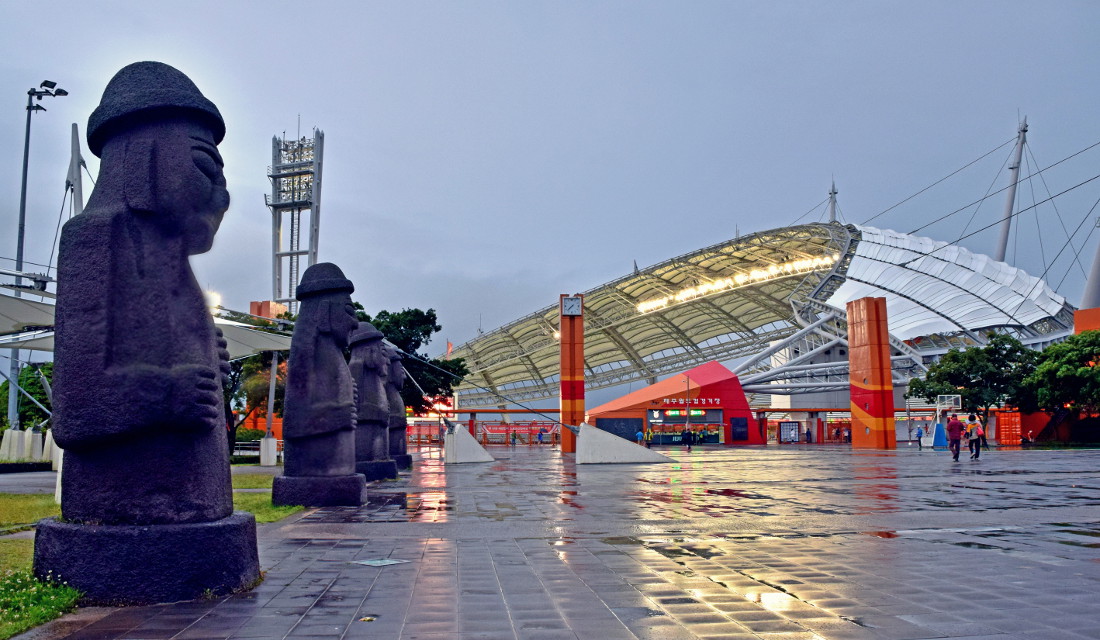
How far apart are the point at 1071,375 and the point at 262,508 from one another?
40.9 metres

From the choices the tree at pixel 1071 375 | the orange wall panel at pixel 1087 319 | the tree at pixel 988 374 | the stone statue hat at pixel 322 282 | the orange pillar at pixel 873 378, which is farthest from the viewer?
the orange wall panel at pixel 1087 319

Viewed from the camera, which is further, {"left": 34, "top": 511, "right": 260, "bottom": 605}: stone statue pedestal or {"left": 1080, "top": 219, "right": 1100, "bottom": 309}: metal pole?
{"left": 1080, "top": 219, "right": 1100, "bottom": 309}: metal pole

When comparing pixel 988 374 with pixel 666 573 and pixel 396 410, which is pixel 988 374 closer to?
pixel 396 410

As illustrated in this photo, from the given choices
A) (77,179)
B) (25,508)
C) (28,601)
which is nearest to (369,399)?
(25,508)

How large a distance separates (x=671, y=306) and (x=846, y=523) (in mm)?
53038

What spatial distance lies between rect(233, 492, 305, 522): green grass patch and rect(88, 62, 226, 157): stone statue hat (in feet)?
16.0

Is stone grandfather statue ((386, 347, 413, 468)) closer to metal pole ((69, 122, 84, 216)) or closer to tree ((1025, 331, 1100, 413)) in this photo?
metal pole ((69, 122, 84, 216))

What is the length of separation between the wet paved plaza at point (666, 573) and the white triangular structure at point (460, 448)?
1383 cm

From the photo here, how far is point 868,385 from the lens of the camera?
138ft

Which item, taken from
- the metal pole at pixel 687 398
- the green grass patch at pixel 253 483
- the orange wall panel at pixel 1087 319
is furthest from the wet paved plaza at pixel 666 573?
the orange wall panel at pixel 1087 319

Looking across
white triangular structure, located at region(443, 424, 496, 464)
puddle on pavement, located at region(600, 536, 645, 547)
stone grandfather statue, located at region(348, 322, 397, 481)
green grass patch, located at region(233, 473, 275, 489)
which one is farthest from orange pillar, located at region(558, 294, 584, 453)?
puddle on pavement, located at region(600, 536, 645, 547)

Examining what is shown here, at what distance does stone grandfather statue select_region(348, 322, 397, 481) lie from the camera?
15.5 meters

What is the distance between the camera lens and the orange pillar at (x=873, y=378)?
4147 centimetres

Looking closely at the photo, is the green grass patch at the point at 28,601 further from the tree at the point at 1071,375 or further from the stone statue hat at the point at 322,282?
the tree at the point at 1071,375
